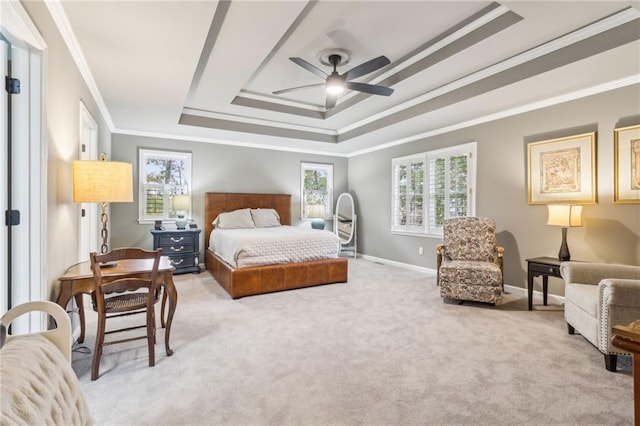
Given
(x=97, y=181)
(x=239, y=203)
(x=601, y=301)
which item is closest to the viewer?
(x=601, y=301)

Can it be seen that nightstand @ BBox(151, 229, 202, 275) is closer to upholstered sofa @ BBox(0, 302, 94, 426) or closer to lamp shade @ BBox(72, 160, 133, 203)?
lamp shade @ BBox(72, 160, 133, 203)

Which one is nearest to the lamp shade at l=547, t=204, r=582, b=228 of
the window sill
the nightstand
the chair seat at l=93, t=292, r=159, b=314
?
the window sill

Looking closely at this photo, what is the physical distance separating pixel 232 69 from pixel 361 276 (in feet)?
11.7

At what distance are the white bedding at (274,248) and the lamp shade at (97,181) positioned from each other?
1.74 meters

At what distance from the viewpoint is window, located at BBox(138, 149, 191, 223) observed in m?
5.55

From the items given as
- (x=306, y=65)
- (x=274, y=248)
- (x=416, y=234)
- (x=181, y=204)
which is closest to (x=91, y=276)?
(x=274, y=248)

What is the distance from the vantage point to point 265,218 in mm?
6094

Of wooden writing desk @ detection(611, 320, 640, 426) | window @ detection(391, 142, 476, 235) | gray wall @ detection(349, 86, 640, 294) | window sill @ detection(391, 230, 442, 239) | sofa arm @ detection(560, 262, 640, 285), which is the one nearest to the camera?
wooden writing desk @ detection(611, 320, 640, 426)

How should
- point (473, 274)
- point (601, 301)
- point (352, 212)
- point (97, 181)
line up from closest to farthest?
point (601, 301) < point (97, 181) < point (473, 274) < point (352, 212)

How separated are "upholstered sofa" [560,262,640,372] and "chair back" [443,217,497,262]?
116 centimetres

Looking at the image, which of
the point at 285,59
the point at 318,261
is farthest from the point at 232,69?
the point at 318,261

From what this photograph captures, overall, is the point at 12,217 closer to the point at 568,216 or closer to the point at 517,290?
the point at 568,216

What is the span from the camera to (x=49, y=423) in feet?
2.95

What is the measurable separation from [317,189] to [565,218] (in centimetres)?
470
